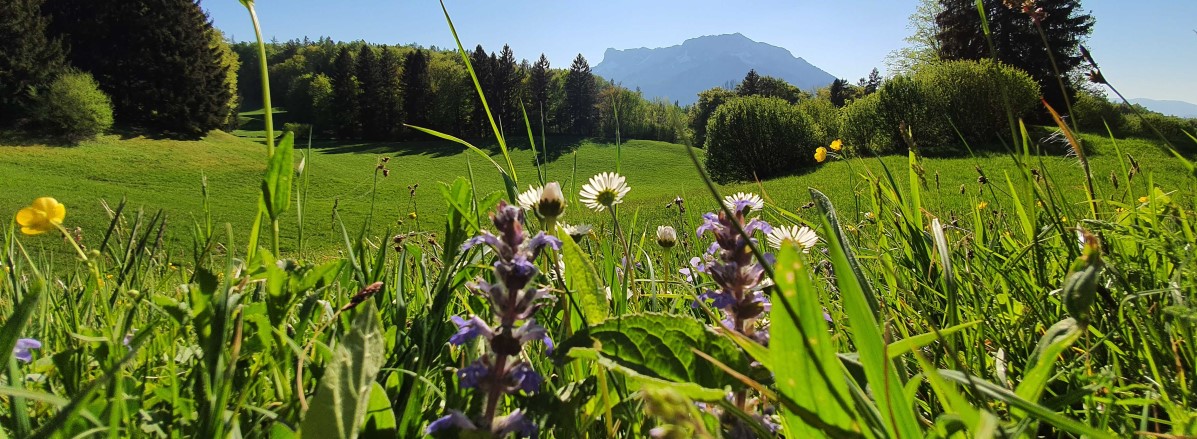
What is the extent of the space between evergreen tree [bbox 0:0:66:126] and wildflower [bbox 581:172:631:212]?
3574 centimetres

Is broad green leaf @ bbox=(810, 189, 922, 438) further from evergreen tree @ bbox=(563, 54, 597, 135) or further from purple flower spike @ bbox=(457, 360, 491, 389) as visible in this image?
evergreen tree @ bbox=(563, 54, 597, 135)

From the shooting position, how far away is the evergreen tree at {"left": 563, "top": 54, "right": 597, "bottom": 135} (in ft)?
187

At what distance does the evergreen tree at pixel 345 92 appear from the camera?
157 feet

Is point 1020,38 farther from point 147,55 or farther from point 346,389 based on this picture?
point 147,55

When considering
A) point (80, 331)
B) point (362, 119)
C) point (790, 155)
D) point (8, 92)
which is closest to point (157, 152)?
point (8, 92)

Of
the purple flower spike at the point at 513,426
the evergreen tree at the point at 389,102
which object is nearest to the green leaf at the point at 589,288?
the purple flower spike at the point at 513,426

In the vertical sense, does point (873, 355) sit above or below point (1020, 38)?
below

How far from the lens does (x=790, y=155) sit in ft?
95.5

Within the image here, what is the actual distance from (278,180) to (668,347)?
597 mm

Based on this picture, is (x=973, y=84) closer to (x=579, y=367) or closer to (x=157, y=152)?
(x=579, y=367)

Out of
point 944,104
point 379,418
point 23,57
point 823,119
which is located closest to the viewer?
point 379,418

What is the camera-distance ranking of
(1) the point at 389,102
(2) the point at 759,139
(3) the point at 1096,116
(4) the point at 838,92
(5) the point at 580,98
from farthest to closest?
1. (5) the point at 580,98
2. (4) the point at 838,92
3. (1) the point at 389,102
4. (3) the point at 1096,116
5. (2) the point at 759,139

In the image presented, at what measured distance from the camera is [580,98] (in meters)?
57.5

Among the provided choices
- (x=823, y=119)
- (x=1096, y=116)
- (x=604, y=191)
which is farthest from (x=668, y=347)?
(x=1096, y=116)
